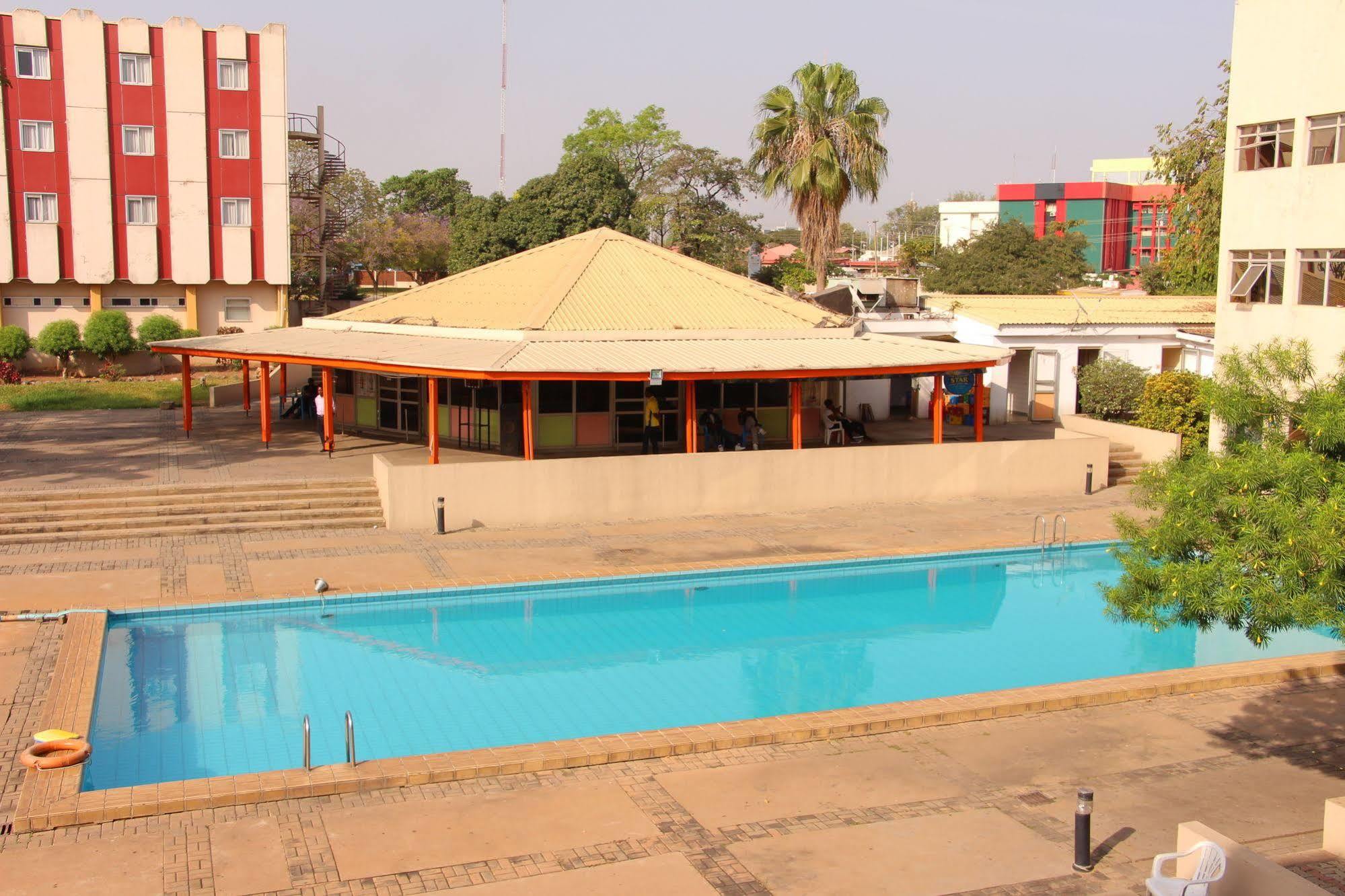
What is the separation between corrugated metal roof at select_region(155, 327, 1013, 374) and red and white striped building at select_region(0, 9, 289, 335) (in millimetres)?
16351

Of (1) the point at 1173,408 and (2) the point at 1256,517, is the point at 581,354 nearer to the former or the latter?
(1) the point at 1173,408

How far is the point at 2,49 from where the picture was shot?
40594 mm

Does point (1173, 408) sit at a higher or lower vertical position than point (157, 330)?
lower

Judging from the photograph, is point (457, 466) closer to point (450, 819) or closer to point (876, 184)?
point (450, 819)

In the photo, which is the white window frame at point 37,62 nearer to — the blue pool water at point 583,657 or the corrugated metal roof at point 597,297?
the corrugated metal roof at point 597,297

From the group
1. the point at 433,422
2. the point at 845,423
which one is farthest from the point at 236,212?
the point at 845,423

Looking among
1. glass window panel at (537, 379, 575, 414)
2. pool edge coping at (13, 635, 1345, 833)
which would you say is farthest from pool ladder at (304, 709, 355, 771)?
glass window panel at (537, 379, 575, 414)

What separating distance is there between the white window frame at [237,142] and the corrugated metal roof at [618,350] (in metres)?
16.8

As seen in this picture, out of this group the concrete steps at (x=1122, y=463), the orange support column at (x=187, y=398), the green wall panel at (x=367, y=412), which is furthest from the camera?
the green wall panel at (x=367, y=412)

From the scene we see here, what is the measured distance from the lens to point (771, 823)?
411 inches

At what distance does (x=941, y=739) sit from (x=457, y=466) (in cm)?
1151

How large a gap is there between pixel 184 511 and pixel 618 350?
27.9ft

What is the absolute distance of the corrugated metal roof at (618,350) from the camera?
2319 centimetres

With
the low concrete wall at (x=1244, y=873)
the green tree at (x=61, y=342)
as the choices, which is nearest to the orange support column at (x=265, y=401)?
the green tree at (x=61, y=342)
